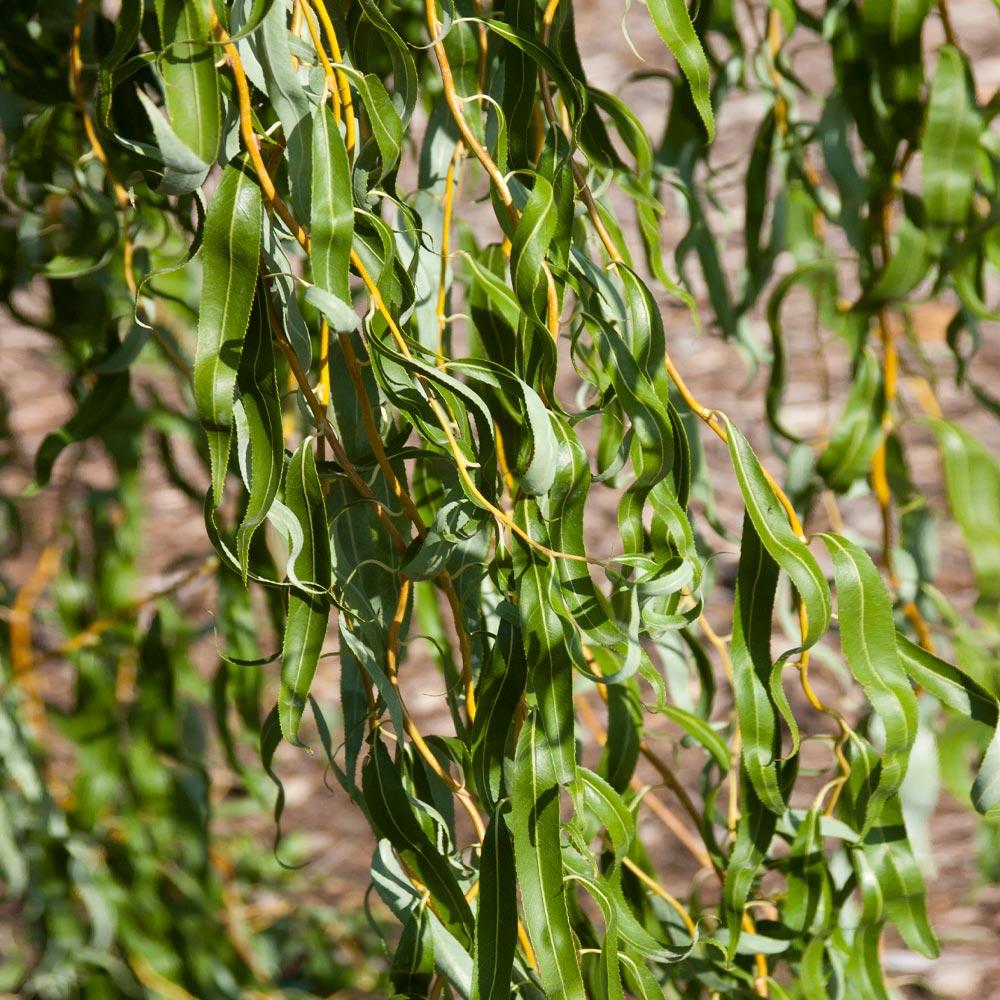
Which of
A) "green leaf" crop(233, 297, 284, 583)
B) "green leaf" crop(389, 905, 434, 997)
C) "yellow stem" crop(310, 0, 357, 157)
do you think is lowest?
"green leaf" crop(389, 905, 434, 997)

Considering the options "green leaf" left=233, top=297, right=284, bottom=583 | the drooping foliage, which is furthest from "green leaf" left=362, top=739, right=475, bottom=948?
"green leaf" left=233, top=297, right=284, bottom=583

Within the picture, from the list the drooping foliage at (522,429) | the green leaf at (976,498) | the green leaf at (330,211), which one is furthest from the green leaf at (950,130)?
the green leaf at (330,211)

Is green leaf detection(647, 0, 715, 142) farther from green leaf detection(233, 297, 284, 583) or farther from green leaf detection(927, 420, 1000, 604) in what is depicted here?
green leaf detection(927, 420, 1000, 604)

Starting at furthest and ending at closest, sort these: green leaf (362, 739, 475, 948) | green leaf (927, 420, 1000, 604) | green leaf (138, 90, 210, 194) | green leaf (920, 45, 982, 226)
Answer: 1. green leaf (927, 420, 1000, 604)
2. green leaf (920, 45, 982, 226)
3. green leaf (362, 739, 475, 948)
4. green leaf (138, 90, 210, 194)

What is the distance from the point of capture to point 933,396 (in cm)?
105

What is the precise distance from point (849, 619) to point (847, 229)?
0.39 metres

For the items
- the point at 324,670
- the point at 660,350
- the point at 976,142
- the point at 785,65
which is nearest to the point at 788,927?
the point at 660,350

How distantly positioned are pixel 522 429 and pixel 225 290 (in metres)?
0.13

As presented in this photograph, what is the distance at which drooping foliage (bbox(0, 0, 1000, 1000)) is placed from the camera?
1.69 ft

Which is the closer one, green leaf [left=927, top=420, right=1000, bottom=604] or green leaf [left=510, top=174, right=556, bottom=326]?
green leaf [left=510, top=174, right=556, bottom=326]

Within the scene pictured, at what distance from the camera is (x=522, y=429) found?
21.4 inches

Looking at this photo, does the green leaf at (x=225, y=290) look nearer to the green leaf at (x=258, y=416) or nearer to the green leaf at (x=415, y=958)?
the green leaf at (x=258, y=416)

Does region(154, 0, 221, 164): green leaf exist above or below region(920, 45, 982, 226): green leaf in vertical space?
above

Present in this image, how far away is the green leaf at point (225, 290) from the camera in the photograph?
487 mm
